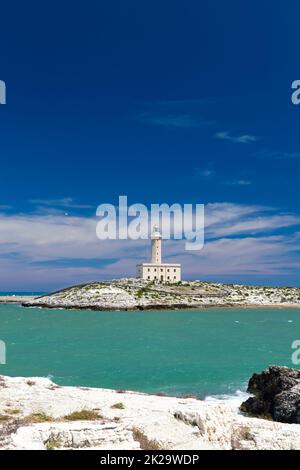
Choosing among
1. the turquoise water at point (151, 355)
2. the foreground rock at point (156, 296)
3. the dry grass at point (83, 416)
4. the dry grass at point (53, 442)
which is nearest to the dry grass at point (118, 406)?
the dry grass at point (83, 416)

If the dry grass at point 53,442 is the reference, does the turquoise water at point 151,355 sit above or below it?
below

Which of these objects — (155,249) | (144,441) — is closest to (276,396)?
(144,441)

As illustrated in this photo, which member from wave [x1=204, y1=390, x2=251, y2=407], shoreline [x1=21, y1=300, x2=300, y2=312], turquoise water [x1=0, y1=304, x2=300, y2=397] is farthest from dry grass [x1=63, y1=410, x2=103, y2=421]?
shoreline [x1=21, y1=300, x2=300, y2=312]

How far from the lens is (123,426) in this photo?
1212 cm

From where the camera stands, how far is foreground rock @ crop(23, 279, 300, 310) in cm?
11600

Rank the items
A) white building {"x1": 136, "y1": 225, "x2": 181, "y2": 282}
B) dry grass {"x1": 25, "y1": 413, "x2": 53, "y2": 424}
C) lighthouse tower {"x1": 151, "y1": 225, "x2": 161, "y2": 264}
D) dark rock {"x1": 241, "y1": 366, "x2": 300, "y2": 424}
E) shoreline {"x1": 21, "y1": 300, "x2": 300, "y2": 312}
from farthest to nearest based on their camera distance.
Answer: lighthouse tower {"x1": 151, "y1": 225, "x2": 161, "y2": 264} < white building {"x1": 136, "y1": 225, "x2": 181, "y2": 282} < shoreline {"x1": 21, "y1": 300, "x2": 300, "y2": 312} < dark rock {"x1": 241, "y1": 366, "x2": 300, "y2": 424} < dry grass {"x1": 25, "y1": 413, "x2": 53, "y2": 424}

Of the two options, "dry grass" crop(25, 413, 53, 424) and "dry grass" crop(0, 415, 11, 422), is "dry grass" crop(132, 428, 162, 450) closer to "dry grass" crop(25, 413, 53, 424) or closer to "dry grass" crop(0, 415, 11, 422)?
"dry grass" crop(25, 413, 53, 424)

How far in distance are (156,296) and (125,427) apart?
4318 inches

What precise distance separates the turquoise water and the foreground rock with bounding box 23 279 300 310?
4808 centimetres

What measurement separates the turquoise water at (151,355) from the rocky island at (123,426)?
36.3 feet

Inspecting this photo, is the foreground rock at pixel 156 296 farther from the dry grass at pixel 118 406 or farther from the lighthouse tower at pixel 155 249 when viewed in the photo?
the dry grass at pixel 118 406

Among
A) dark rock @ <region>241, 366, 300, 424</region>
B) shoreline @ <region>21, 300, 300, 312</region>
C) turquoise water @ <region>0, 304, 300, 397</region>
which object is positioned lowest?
shoreline @ <region>21, 300, 300, 312</region>

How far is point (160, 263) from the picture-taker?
15650 cm

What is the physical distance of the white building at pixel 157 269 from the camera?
150m
